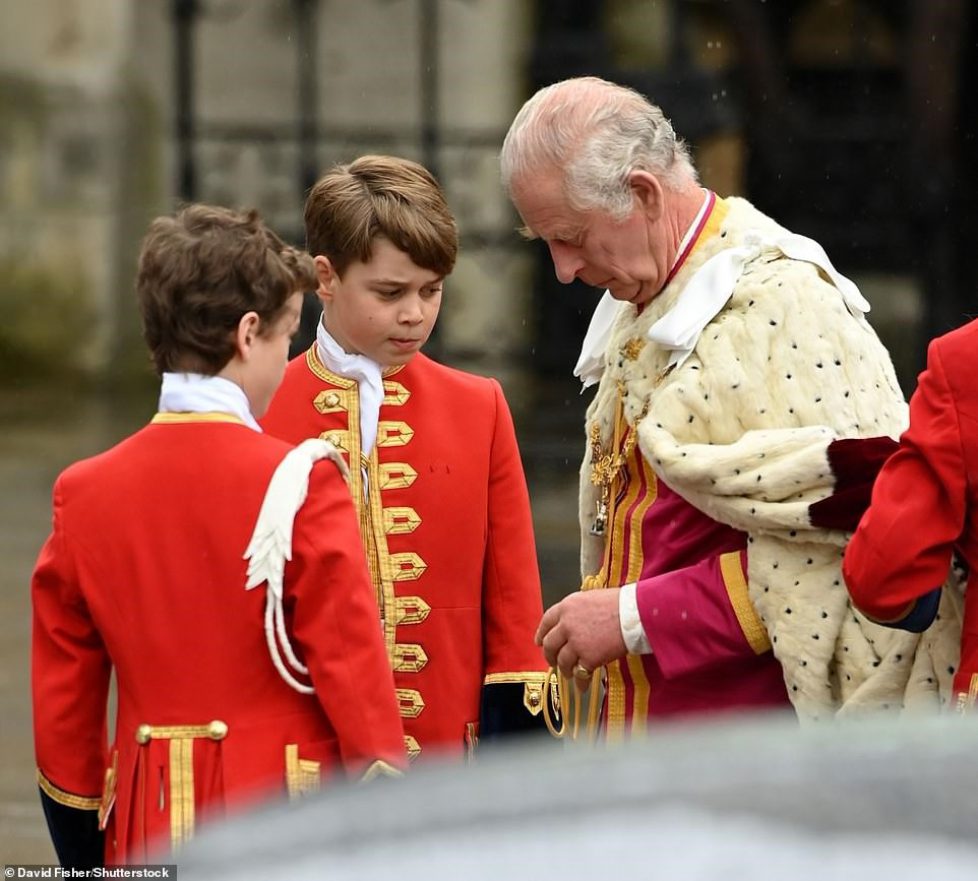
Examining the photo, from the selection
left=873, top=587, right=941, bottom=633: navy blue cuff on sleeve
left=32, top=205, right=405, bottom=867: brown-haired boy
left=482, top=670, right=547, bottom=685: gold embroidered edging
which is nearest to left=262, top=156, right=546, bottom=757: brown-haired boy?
left=482, top=670, right=547, bottom=685: gold embroidered edging

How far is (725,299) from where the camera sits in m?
2.90

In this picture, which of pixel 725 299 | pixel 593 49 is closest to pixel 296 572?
pixel 725 299

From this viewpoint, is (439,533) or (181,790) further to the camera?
(439,533)

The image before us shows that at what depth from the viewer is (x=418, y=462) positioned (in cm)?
324

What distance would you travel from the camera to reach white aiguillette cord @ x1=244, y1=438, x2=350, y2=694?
8.56 feet

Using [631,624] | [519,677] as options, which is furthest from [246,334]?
[519,677]

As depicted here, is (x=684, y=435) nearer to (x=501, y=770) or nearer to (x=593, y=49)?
(x=501, y=770)

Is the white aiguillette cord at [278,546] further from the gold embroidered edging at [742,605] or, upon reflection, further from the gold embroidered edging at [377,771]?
the gold embroidered edging at [742,605]

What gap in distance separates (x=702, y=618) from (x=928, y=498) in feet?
1.39

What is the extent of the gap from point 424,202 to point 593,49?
22.8 ft

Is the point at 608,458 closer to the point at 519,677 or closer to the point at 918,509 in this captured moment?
the point at 519,677

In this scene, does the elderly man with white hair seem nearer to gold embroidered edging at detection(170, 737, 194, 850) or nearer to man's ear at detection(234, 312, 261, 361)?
man's ear at detection(234, 312, 261, 361)

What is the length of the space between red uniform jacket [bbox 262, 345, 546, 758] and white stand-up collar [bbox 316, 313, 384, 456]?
0.01 meters

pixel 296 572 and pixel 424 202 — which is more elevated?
pixel 424 202
